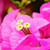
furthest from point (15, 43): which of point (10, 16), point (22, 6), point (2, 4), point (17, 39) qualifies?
point (2, 4)

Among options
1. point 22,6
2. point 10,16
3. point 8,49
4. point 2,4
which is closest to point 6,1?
point 2,4

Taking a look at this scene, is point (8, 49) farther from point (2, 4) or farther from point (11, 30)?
point (2, 4)

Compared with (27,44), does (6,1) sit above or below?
above

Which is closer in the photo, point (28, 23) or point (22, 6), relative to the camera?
point (28, 23)

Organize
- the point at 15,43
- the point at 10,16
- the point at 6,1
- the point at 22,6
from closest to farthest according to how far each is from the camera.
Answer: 1. the point at 15,43
2. the point at 10,16
3. the point at 22,6
4. the point at 6,1

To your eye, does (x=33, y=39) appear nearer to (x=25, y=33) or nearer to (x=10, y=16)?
(x=25, y=33)

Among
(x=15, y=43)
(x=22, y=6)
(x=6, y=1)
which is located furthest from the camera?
(x=6, y=1)
